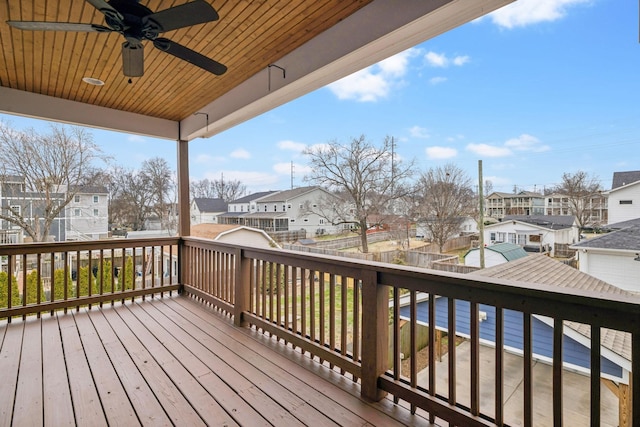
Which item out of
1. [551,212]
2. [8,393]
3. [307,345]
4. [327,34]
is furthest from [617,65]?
[8,393]

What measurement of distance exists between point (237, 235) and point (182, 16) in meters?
2.49

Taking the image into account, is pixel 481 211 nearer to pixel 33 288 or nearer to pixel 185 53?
pixel 185 53

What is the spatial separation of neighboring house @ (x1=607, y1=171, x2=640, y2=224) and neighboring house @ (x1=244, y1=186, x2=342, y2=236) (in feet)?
6.38

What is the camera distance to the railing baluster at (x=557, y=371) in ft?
4.42

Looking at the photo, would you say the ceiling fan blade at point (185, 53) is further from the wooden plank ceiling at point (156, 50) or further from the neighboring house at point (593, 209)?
the neighboring house at point (593, 209)

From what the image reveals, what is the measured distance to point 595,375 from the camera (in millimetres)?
1267

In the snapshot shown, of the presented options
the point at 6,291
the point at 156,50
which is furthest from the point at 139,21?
the point at 6,291

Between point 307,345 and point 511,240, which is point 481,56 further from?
point 307,345

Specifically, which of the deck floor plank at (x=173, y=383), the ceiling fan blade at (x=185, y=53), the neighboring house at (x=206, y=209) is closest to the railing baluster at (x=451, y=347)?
the deck floor plank at (x=173, y=383)

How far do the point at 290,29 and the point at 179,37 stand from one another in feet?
3.12

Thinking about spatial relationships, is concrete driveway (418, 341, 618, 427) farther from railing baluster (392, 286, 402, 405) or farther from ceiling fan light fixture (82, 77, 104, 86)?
ceiling fan light fixture (82, 77, 104, 86)

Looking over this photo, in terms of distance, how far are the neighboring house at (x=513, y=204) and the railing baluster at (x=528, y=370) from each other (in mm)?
633

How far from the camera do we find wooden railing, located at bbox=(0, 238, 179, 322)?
356 cm

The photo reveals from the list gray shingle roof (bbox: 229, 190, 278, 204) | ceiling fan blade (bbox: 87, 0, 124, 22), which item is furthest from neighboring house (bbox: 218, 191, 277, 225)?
ceiling fan blade (bbox: 87, 0, 124, 22)
